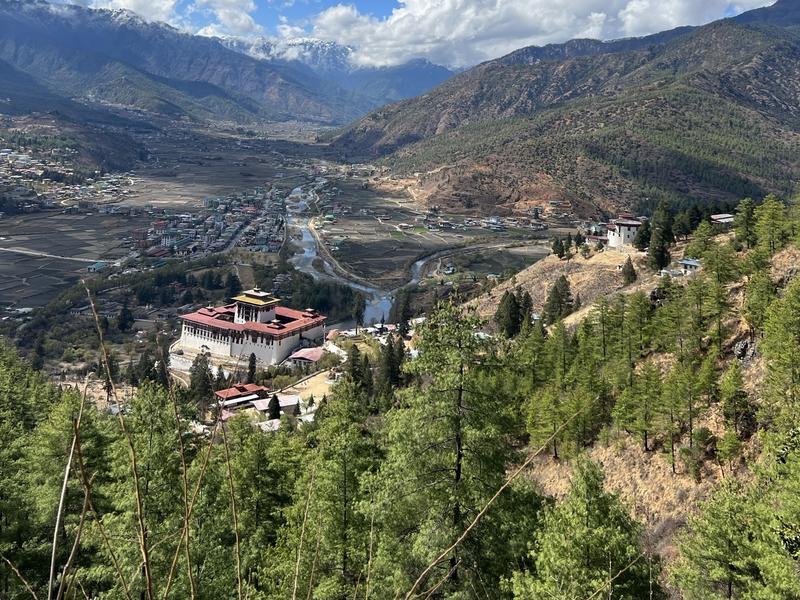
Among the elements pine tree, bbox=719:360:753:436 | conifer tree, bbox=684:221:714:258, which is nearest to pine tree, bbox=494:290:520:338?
conifer tree, bbox=684:221:714:258

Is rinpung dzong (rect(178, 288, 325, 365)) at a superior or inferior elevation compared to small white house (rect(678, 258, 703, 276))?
inferior

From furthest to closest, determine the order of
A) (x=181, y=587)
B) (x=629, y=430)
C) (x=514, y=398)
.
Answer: (x=514, y=398)
(x=629, y=430)
(x=181, y=587)

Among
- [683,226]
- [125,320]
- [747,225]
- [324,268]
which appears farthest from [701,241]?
[324,268]

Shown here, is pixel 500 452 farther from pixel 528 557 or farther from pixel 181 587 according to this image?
pixel 181 587

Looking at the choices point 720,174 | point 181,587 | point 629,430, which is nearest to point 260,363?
point 629,430

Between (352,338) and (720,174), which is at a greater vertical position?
(720,174)

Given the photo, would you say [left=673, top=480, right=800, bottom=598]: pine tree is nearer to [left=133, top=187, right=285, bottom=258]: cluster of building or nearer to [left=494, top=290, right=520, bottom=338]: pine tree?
[left=494, top=290, right=520, bottom=338]: pine tree
